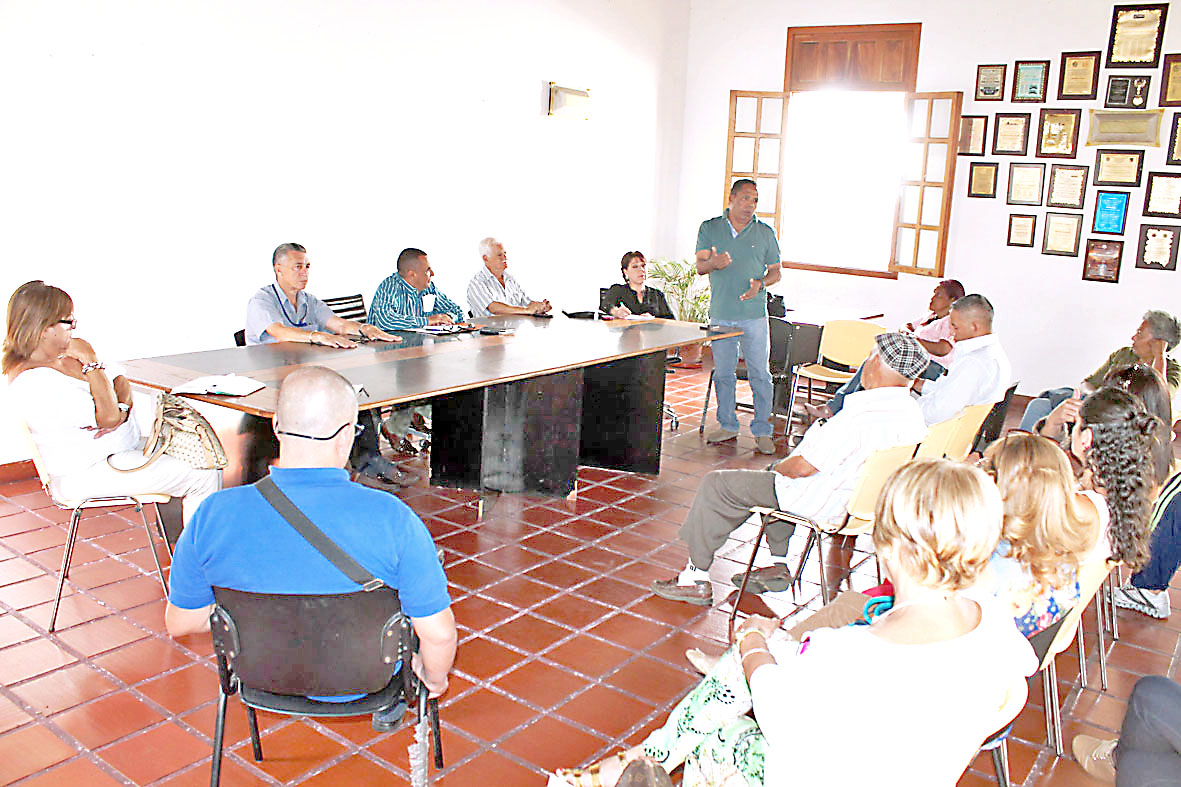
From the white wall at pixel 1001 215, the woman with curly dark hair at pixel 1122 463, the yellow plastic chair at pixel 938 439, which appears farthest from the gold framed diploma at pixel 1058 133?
the woman with curly dark hair at pixel 1122 463

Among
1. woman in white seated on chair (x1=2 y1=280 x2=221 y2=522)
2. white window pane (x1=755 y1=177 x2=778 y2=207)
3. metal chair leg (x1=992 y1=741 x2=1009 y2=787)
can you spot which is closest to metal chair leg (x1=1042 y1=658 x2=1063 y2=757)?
metal chair leg (x1=992 y1=741 x2=1009 y2=787)

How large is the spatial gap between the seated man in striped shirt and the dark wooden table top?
265mm

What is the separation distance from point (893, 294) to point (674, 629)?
18.5 feet

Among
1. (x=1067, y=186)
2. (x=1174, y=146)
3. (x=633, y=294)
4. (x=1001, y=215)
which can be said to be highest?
(x=1174, y=146)

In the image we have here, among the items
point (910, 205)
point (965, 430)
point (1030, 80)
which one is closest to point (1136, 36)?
point (1030, 80)

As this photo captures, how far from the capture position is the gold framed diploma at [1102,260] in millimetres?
7434

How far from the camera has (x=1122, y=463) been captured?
2.90m

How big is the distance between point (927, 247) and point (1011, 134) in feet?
3.59

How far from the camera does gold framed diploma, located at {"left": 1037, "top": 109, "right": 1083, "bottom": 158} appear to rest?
7.45 m

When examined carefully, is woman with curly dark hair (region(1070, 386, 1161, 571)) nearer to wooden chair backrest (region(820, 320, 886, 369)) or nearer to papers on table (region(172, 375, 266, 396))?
papers on table (region(172, 375, 266, 396))

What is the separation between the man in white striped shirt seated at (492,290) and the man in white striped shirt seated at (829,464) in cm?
297

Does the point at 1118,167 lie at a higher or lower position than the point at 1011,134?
lower

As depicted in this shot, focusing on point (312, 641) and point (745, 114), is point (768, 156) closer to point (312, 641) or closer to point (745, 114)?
point (745, 114)

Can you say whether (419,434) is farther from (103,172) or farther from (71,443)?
(71,443)
